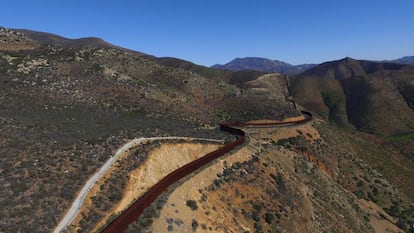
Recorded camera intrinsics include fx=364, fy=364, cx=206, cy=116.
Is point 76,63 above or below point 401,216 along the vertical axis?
above

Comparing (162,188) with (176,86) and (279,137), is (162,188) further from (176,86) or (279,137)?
(176,86)

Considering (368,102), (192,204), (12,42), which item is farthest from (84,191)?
(368,102)

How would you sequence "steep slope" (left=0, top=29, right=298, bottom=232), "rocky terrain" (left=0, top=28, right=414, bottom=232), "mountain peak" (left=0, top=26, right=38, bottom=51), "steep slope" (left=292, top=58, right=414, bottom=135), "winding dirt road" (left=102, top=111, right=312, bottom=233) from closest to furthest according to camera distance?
"winding dirt road" (left=102, top=111, right=312, bottom=233), "steep slope" (left=0, top=29, right=298, bottom=232), "rocky terrain" (left=0, top=28, right=414, bottom=232), "mountain peak" (left=0, top=26, right=38, bottom=51), "steep slope" (left=292, top=58, right=414, bottom=135)

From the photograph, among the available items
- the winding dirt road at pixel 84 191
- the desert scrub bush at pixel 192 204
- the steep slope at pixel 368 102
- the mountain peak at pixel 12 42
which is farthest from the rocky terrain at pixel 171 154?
the steep slope at pixel 368 102

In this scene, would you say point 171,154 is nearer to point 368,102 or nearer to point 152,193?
point 152,193

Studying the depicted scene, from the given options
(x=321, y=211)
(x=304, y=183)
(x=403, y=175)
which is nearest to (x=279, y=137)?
(x=304, y=183)

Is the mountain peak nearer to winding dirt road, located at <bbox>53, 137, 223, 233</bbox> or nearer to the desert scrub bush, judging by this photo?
winding dirt road, located at <bbox>53, 137, 223, 233</bbox>

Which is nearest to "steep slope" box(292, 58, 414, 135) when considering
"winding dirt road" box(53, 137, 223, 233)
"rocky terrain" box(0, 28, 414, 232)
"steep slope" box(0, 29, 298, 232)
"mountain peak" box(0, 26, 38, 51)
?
"rocky terrain" box(0, 28, 414, 232)

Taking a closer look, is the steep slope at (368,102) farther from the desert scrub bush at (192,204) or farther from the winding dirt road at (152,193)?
the desert scrub bush at (192,204)
